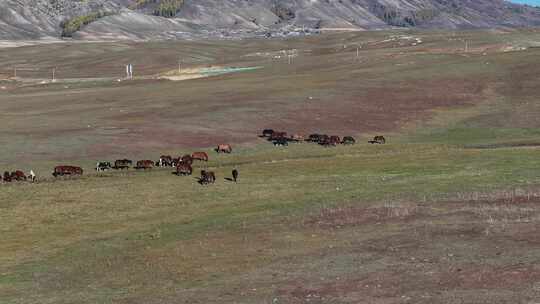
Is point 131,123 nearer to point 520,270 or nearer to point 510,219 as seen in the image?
point 510,219

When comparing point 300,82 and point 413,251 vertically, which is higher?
point 300,82

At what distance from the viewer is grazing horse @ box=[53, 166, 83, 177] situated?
53188 millimetres

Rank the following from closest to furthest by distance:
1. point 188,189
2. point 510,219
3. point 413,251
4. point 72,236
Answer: point 413,251 → point 510,219 → point 72,236 → point 188,189

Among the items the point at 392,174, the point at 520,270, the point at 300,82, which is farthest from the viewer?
the point at 300,82

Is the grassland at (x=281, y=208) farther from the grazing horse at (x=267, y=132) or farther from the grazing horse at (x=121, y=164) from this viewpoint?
the grazing horse at (x=121, y=164)

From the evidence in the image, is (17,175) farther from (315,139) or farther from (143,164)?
(315,139)

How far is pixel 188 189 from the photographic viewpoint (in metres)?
48.2

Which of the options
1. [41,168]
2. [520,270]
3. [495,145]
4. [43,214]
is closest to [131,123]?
[41,168]

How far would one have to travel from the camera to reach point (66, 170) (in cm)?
5344

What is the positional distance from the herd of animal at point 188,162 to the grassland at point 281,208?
0.97 metres

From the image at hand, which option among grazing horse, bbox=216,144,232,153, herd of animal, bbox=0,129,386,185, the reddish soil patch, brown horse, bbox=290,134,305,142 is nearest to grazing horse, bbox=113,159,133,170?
herd of animal, bbox=0,129,386,185

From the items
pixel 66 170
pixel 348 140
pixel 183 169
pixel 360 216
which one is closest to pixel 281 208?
pixel 360 216

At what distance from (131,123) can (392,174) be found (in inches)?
1301

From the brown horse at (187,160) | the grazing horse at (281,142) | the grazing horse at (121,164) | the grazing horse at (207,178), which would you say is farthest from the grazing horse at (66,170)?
the grazing horse at (281,142)
